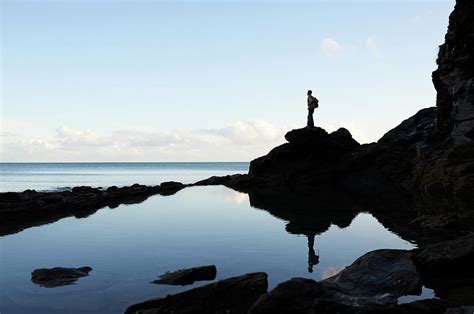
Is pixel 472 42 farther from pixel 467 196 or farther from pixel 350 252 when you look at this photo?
pixel 350 252

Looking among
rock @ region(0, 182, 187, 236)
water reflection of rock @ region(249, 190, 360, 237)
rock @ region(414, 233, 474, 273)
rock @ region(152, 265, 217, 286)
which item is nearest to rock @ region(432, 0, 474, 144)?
water reflection of rock @ region(249, 190, 360, 237)

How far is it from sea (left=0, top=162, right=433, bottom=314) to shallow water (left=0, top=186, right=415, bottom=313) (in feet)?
0.08

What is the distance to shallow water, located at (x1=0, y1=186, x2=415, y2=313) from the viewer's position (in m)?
10.3

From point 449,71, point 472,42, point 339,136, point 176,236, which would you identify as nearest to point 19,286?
point 176,236

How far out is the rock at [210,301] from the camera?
8.49 m

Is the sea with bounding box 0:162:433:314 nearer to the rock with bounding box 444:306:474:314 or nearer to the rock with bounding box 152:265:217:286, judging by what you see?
the rock with bounding box 152:265:217:286

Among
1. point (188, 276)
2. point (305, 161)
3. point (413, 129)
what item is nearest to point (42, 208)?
point (188, 276)

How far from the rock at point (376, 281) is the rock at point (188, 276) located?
3.07 meters

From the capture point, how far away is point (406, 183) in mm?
42531

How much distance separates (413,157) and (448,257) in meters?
37.0

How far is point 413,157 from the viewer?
1810 inches

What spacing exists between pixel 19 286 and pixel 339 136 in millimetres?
48674

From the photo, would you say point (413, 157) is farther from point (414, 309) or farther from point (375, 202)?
point (414, 309)

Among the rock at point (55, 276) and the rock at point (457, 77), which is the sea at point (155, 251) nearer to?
the rock at point (55, 276)
